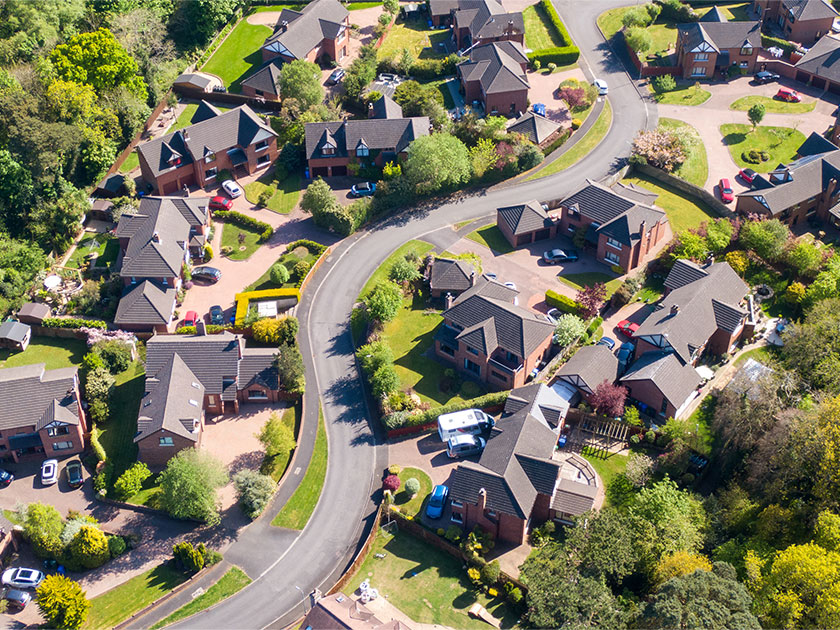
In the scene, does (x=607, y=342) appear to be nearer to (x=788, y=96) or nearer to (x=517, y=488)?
(x=517, y=488)

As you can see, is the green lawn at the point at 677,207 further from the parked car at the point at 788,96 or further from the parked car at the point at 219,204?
the parked car at the point at 219,204

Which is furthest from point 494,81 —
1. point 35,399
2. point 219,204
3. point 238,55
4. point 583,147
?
point 35,399

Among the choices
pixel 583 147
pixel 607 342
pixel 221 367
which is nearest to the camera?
pixel 221 367

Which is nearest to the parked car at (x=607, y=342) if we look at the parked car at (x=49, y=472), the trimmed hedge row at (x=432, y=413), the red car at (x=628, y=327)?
the red car at (x=628, y=327)

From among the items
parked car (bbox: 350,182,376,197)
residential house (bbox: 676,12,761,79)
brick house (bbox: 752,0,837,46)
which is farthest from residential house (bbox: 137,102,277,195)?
brick house (bbox: 752,0,837,46)

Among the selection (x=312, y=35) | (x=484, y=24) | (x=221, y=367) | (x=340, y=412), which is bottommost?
(x=340, y=412)

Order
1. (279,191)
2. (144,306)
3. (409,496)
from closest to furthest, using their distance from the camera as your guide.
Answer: (409,496), (144,306), (279,191)
